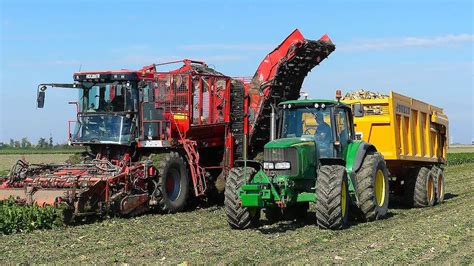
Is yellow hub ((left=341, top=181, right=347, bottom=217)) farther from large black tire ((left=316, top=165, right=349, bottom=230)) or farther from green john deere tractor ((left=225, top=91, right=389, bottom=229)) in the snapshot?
large black tire ((left=316, top=165, right=349, bottom=230))

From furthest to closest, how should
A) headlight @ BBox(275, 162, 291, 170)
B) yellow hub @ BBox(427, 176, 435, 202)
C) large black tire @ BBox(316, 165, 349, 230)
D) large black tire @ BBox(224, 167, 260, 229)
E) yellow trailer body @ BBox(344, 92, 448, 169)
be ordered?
1. yellow hub @ BBox(427, 176, 435, 202)
2. yellow trailer body @ BBox(344, 92, 448, 169)
3. large black tire @ BBox(224, 167, 260, 229)
4. headlight @ BBox(275, 162, 291, 170)
5. large black tire @ BBox(316, 165, 349, 230)

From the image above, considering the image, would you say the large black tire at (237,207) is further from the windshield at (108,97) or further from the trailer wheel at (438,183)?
the trailer wheel at (438,183)

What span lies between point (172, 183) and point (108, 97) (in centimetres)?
230

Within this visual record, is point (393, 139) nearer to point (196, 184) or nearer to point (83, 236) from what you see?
point (196, 184)

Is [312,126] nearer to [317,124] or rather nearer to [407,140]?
[317,124]

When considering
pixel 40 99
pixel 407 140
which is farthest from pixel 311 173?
pixel 40 99

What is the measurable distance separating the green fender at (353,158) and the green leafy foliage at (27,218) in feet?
16.8

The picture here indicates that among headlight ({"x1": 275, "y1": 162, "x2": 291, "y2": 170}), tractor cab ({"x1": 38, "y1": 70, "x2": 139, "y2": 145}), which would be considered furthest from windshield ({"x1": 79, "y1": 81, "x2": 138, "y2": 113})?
headlight ({"x1": 275, "y1": 162, "x2": 291, "y2": 170})

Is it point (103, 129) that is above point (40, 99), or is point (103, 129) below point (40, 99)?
below

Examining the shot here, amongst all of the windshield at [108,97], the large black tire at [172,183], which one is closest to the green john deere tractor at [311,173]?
the large black tire at [172,183]

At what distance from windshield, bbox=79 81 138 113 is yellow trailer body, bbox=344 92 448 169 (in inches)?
192

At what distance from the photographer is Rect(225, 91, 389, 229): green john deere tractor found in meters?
11.0

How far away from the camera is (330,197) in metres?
10.9

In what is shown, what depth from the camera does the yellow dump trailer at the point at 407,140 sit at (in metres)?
15.1
